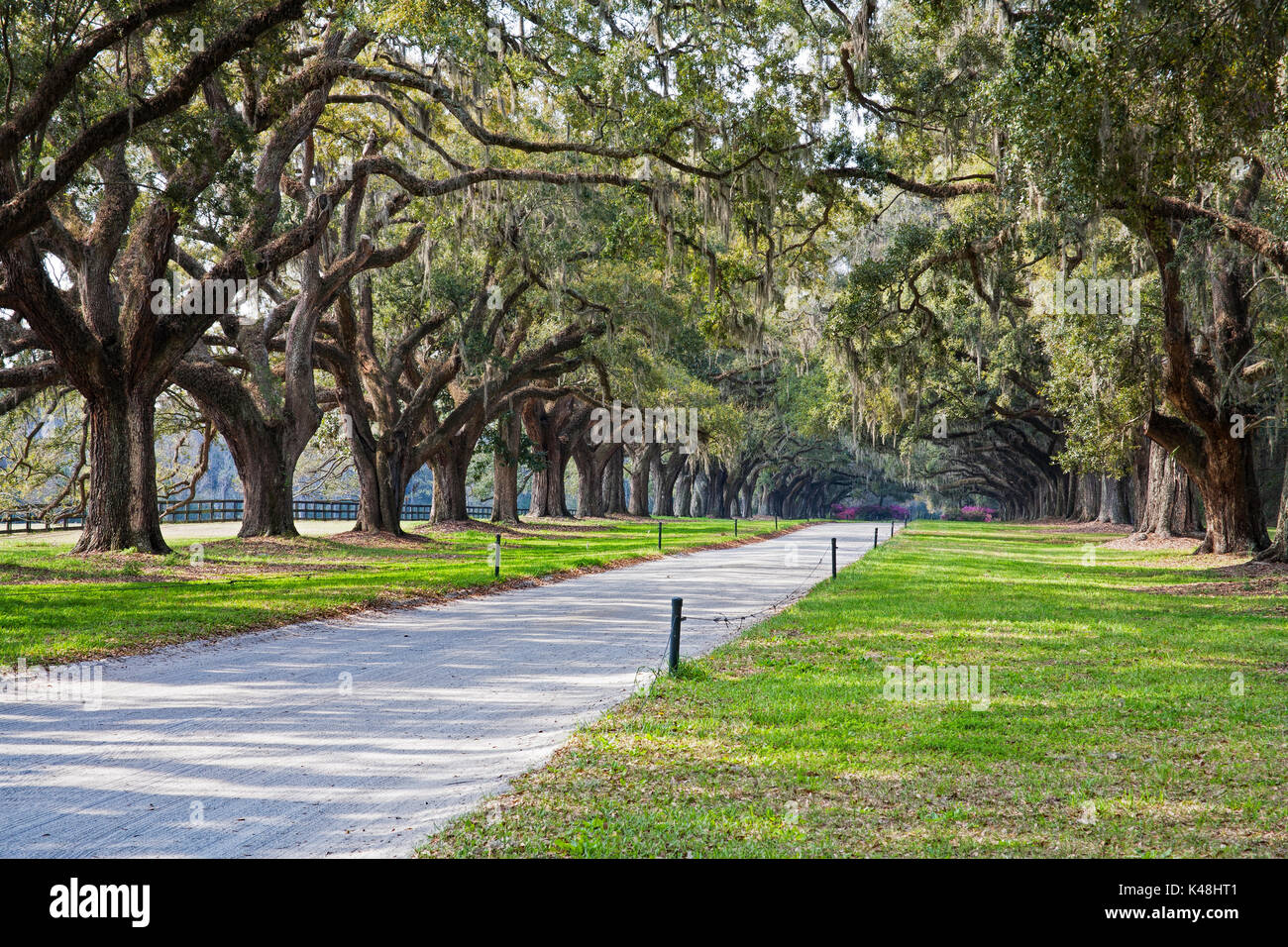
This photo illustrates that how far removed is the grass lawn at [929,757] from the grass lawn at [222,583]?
20.2ft

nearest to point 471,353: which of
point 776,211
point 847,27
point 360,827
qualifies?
point 776,211

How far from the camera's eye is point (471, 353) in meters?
30.1

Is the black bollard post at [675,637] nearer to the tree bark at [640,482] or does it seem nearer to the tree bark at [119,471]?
the tree bark at [119,471]

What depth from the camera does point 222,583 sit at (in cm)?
1616

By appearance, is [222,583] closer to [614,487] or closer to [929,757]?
[929,757]

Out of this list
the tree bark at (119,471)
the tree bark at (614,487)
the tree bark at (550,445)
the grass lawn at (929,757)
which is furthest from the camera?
the tree bark at (614,487)

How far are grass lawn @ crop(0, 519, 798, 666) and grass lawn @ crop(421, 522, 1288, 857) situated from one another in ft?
20.2

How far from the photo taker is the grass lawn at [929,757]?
488 centimetres

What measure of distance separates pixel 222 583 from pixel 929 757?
13.0 meters

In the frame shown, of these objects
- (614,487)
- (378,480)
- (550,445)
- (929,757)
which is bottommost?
(929,757)

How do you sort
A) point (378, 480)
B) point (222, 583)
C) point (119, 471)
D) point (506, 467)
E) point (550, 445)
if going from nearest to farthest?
point (222, 583) → point (119, 471) → point (378, 480) → point (506, 467) → point (550, 445)

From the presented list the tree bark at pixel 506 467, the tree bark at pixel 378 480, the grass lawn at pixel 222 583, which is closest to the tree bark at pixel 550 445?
the tree bark at pixel 506 467

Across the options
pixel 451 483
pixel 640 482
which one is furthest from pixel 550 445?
pixel 640 482
